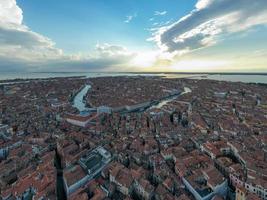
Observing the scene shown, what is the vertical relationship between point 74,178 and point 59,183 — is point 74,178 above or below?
above

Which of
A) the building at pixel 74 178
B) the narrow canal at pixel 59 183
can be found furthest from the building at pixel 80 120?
the building at pixel 74 178

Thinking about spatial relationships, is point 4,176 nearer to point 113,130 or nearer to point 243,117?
point 113,130

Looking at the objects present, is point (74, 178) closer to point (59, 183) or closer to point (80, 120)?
point (59, 183)

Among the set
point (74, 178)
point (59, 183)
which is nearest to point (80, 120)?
point (59, 183)

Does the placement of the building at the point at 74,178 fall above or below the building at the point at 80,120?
above

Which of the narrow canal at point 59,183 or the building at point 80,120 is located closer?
the narrow canal at point 59,183

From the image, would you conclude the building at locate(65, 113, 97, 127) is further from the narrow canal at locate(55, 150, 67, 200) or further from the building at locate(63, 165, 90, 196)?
the building at locate(63, 165, 90, 196)

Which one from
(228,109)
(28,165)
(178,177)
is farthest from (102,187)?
(228,109)

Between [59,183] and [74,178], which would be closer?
[74,178]

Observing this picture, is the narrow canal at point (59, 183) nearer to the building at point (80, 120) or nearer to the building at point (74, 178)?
the building at point (74, 178)

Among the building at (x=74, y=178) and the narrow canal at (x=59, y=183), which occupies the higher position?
the building at (x=74, y=178)

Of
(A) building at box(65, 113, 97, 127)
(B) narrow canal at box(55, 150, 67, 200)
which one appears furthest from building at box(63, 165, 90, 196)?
(A) building at box(65, 113, 97, 127)
